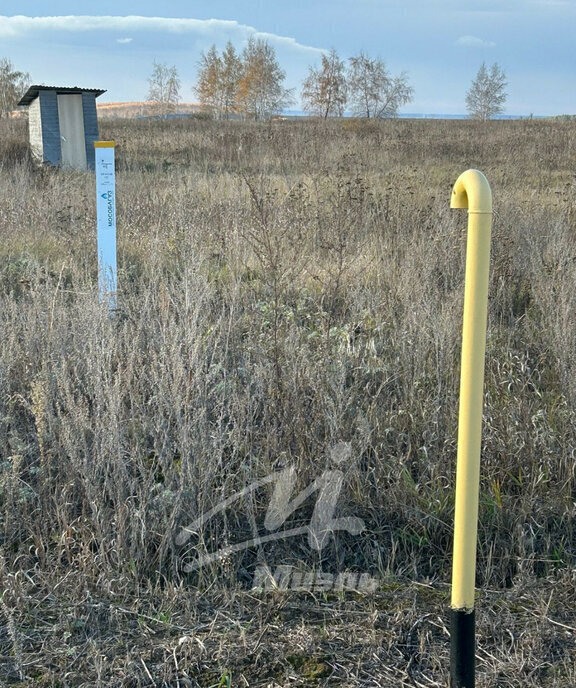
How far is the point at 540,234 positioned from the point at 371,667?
5.56 metres

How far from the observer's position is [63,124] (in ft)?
54.2

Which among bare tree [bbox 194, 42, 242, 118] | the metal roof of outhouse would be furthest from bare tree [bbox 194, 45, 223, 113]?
the metal roof of outhouse

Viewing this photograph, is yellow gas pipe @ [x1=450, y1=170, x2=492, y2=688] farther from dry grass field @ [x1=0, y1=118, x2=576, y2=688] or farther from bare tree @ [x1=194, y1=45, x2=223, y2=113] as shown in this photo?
bare tree @ [x1=194, y1=45, x2=223, y2=113]

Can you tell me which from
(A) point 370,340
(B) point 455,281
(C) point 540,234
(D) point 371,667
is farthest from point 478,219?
(C) point 540,234

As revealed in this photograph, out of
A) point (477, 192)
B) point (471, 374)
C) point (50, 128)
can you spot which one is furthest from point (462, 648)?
point (50, 128)

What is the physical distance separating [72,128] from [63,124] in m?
0.25

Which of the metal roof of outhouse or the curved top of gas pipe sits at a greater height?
the metal roof of outhouse

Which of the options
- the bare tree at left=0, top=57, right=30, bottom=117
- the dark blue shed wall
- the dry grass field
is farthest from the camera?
the bare tree at left=0, top=57, right=30, bottom=117

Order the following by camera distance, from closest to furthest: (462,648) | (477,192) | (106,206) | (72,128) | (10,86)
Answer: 1. (477,192)
2. (462,648)
3. (106,206)
4. (72,128)
5. (10,86)

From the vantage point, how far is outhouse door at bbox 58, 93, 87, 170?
16469 mm

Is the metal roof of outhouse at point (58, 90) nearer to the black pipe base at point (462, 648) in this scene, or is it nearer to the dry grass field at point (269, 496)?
the dry grass field at point (269, 496)

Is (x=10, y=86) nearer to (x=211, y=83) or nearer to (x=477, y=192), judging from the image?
(x=211, y=83)

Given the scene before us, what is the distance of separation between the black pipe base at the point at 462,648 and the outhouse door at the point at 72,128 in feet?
53.1

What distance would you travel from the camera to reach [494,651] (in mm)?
2229
